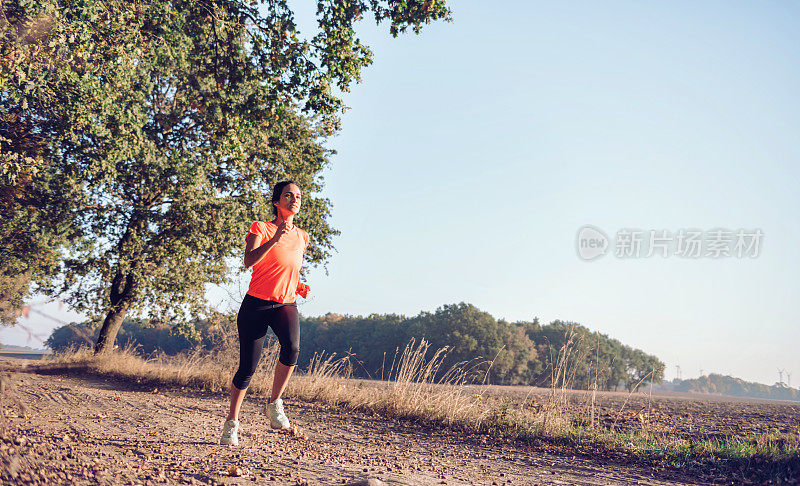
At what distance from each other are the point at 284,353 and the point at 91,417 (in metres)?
2.74

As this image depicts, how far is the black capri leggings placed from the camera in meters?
4.29

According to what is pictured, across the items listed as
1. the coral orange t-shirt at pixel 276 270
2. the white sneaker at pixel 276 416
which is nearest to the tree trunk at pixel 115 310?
the white sneaker at pixel 276 416

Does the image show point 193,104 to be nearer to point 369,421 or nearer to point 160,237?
point 160,237

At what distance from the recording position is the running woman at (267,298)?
13.9 ft

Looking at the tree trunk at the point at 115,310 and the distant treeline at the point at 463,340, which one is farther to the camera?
the distant treeline at the point at 463,340

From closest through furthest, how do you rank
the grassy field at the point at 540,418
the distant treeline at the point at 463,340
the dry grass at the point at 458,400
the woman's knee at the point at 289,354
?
1. the woman's knee at the point at 289,354
2. the grassy field at the point at 540,418
3. the dry grass at the point at 458,400
4. the distant treeline at the point at 463,340

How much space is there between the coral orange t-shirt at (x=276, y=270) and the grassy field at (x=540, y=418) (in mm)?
3487

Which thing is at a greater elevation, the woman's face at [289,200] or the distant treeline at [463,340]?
the woman's face at [289,200]

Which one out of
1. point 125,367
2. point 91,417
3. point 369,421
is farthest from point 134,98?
point 369,421

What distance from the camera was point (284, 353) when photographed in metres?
4.51

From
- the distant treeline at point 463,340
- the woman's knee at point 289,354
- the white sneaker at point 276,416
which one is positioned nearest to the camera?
the woman's knee at point 289,354

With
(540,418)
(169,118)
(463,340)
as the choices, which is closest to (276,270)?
(540,418)

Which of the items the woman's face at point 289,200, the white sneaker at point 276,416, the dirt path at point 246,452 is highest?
the woman's face at point 289,200

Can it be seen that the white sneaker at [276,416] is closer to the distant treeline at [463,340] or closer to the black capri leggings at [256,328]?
the black capri leggings at [256,328]
